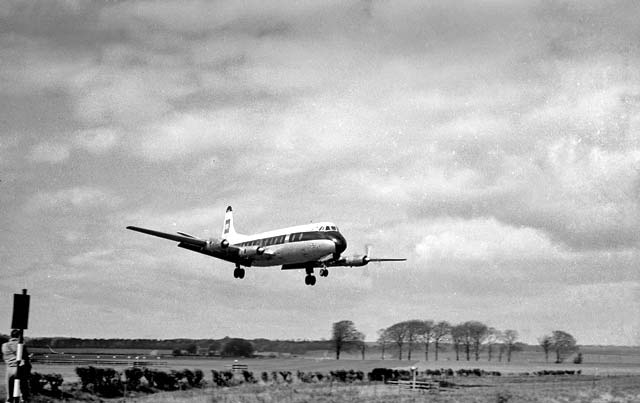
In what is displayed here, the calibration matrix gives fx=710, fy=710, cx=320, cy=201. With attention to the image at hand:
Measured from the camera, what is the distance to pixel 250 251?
62.9 meters

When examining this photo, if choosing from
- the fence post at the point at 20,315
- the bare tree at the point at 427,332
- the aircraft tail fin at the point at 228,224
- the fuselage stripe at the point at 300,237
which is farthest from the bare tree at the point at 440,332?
the fence post at the point at 20,315

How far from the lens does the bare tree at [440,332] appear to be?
18312 centimetres

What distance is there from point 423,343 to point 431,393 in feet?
441

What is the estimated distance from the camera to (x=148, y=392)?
52.4 metres

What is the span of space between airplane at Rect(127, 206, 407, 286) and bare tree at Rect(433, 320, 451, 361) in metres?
123

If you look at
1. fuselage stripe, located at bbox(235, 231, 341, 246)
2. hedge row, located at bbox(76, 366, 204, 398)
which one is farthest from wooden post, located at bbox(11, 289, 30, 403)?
fuselage stripe, located at bbox(235, 231, 341, 246)

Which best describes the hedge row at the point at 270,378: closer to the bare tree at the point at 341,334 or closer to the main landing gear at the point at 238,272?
the main landing gear at the point at 238,272

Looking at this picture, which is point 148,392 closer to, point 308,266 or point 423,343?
point 308,266

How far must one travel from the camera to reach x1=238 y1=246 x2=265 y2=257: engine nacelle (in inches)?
2426

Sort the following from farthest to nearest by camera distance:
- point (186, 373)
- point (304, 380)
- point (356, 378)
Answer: point (356, 378)
point (304, 380)
point (186, 373)

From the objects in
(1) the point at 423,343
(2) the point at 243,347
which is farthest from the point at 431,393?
(1) the point at 423,343

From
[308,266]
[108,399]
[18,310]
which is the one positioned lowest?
[108,399]

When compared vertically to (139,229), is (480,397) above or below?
below

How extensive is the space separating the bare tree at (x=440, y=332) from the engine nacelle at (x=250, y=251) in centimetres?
12563
